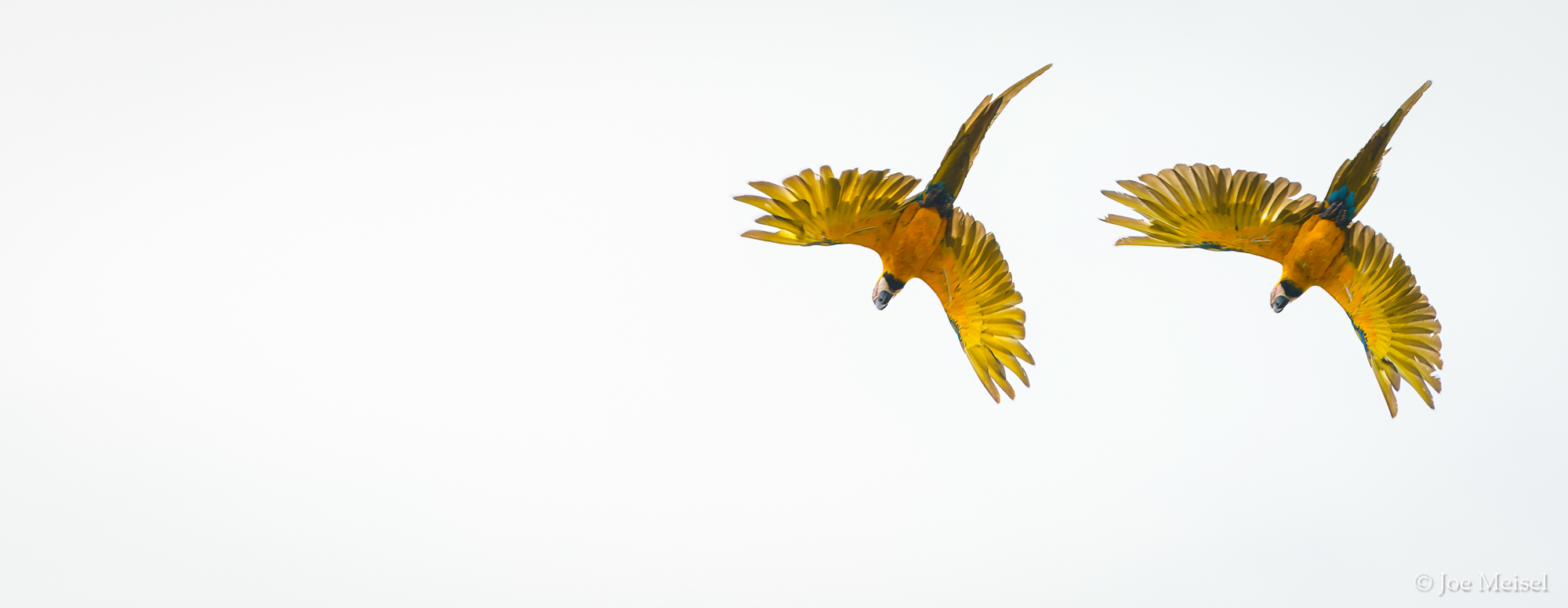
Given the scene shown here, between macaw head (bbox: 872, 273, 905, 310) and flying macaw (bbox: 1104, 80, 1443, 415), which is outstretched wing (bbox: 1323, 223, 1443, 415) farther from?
macaw head (bbox: 872, 273, 905, 310)

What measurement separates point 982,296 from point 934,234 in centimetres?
110

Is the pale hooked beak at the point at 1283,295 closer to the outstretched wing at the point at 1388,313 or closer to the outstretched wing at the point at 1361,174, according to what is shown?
the outstretched wing at the point at 1388,313

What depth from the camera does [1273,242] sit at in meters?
12.4

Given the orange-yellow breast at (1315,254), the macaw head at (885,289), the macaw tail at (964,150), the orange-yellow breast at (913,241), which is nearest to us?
the macaw tail at (964,150)

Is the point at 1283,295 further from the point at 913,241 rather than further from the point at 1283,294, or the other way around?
the point at 913,241

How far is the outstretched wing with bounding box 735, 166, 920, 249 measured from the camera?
37.4 ft

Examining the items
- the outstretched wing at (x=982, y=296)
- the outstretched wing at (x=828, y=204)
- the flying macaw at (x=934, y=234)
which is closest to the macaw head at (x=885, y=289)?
the flying macaw at (x=934, y=234)

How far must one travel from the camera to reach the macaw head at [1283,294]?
41.0 feet

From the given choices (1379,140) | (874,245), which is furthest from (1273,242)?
(874,245)

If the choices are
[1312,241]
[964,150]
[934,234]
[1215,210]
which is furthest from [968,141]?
[1312,241]

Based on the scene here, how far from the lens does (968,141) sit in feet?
39.0

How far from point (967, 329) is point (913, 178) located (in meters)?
2.24

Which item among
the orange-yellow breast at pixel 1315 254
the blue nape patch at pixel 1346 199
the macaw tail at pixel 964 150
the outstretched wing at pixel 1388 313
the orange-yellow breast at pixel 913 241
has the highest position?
the macaw tail at pixel 964 150

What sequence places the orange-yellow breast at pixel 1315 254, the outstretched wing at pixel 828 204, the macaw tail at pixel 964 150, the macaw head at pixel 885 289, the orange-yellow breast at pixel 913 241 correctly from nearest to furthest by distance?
the outstretched wing at pixel 828 204 → the macaw tail at pixel 964 150 → the orange-yellow breast at pixel 1315 254 → the orange-yellow breast at pixel 913 241 → the macaw head at pixel 885 289
